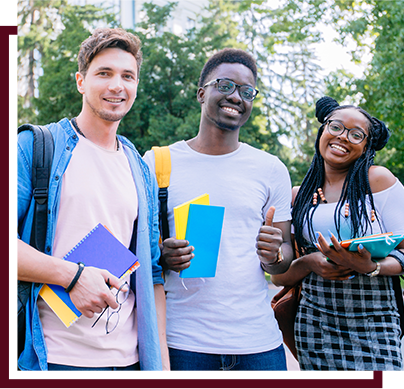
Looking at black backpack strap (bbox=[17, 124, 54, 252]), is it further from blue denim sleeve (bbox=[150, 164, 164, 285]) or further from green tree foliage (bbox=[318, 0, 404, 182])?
green tree foliage (bbox=[318, 0, 404, 182])

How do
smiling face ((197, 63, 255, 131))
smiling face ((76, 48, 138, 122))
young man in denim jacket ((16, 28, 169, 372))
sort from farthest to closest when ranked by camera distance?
smiling face ((197, 63, 255, 131)) → smiling face ((76, 48, 138, 122)) → young man in denim jacket ((16, 28, 169, 372))

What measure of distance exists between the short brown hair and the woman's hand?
1546mm

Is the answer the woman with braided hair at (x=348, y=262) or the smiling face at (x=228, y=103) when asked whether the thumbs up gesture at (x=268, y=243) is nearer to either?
the woman with braided hair at (x=348, y=262)

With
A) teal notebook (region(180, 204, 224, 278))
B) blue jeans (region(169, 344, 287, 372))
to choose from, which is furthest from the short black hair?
blue jeans (region(169, 344, 287, 372))

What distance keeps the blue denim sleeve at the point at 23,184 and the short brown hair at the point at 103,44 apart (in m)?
0.62

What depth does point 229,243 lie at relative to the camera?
279 centimetres

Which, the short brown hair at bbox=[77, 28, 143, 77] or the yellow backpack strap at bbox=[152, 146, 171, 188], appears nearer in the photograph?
the short brown hair at bbox=[77, 28, 143, 77]

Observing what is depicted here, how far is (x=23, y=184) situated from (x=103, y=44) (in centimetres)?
89

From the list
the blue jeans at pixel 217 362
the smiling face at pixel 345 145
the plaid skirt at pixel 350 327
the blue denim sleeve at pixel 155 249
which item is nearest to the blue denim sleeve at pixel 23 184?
the blue denim sleeve at pixel 155 249

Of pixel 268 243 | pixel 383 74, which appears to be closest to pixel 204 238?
pixel 268 243

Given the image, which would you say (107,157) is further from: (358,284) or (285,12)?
(285,12)

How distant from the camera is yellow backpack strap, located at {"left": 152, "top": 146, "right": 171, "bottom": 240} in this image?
2.84m

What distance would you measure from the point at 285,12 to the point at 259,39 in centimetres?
331

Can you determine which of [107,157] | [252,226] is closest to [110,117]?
[107,157]
